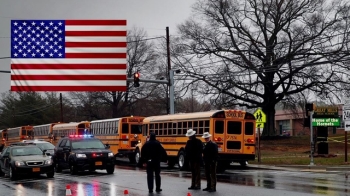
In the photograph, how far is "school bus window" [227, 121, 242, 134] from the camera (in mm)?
28219

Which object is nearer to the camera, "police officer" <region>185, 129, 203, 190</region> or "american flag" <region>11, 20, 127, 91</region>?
"american flag" <region>11, 20, 127, 91</region>

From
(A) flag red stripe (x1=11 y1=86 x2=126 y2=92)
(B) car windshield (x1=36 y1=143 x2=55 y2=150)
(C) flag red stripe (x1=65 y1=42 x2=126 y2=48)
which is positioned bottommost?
(B) car windshield (x1=36 y1=143 x2=55 y2=150)

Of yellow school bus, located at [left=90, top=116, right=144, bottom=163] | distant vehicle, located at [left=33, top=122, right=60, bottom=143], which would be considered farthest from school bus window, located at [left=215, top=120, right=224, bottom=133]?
distant vehicle, located at [left=33, top=122, right=60, bottom=143]

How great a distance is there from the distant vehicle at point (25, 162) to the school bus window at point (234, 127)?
875cm

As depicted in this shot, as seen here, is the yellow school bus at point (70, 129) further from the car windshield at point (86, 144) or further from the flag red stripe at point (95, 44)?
the flag red stripe at point (95, 44)

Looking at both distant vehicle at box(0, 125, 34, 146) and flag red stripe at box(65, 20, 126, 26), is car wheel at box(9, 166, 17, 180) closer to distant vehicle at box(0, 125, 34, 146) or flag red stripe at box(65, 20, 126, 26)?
flag red stripe at box(65, 20, 126, 26)

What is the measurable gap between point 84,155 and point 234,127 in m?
7.41

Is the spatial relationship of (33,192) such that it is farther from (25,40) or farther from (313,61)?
(313,61)

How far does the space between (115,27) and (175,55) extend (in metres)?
34.2

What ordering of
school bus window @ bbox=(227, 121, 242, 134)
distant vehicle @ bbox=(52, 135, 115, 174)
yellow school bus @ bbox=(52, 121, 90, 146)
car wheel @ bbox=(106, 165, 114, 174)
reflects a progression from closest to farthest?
1. distant vehicle @ bbox=(52, 135, 115, 174)
2. car wheel @ bbox=(106, 165, 114, 174)
3. school bus window @ bbox=(227, 121, 242, 134)
4. yellow school bus @ bbox=(52, 121, 90, 146)

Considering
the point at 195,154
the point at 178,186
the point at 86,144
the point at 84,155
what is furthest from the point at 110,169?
the point at 195,154

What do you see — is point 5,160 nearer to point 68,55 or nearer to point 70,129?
point 68,55

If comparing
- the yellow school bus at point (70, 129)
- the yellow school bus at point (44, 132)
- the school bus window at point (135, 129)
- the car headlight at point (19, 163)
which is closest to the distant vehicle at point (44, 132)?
the yellow school bus at point (44, 132)

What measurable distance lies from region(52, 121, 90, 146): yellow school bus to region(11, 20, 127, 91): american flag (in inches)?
1053
